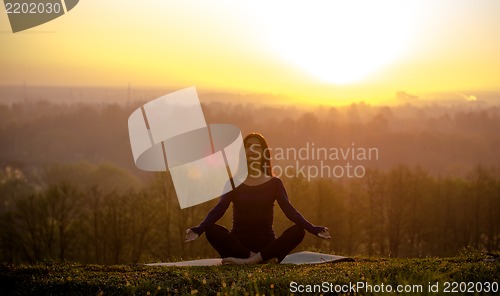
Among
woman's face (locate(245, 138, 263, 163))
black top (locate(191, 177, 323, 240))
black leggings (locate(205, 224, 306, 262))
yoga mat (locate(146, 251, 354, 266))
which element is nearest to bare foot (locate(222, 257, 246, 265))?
black leggings (locate(205, 224, 306, 262))

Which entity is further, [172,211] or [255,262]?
[172,211]

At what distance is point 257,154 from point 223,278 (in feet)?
10.3

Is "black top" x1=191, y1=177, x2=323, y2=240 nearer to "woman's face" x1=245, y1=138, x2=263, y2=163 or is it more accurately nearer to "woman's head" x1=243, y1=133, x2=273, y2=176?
"woman's head" x1=243, y1=133, x2=273, y2=176

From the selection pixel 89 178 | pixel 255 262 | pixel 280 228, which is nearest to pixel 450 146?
pixel 89 178

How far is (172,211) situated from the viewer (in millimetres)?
43062

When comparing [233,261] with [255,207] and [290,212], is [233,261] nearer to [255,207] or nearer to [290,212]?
[255,207]

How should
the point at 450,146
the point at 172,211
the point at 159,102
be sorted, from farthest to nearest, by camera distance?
the point at 450,146 → the point at 172,211 → the point at 159,102

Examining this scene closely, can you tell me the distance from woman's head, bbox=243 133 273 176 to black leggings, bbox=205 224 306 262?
1.22 metres

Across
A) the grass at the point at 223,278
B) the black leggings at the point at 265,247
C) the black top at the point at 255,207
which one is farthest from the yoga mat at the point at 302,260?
the grass at the point at 223,278

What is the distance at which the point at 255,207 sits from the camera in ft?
41.7

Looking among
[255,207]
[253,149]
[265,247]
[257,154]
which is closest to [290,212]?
[255,207]

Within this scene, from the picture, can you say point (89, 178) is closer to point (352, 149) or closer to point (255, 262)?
point (352, 149)

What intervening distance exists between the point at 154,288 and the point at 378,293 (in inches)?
125

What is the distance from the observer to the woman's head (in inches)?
486
